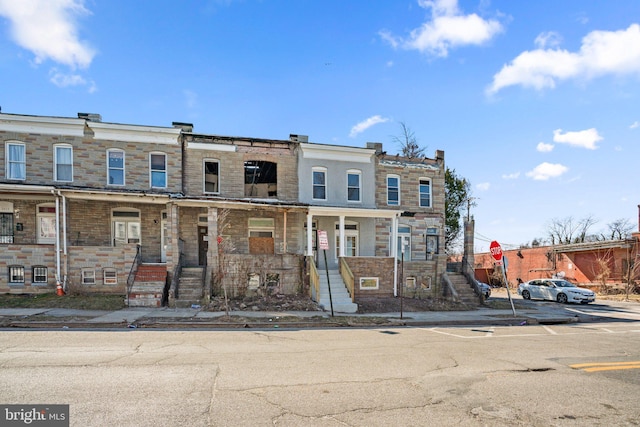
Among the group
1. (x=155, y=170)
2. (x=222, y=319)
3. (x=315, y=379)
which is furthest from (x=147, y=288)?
(x=315, y=379)

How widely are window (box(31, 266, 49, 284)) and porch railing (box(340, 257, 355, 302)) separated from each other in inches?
501

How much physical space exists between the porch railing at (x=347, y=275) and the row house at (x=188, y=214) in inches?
3.3

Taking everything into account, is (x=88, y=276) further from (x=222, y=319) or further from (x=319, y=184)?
(x=319, y=184)

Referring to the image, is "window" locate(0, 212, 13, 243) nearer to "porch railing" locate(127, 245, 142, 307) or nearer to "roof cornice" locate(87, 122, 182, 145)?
"roof cornice" locate(87, 122, 182, 145)

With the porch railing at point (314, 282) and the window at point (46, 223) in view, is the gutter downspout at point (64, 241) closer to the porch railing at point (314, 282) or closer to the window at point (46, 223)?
the window at point (46, 223)

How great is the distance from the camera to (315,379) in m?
6.18

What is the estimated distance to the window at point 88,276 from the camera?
1647 cm

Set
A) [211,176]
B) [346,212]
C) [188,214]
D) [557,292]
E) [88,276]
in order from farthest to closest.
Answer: [557,292]
[211,176]
[346,212]
[188,214]
[88,276]

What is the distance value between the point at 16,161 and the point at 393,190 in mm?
19342

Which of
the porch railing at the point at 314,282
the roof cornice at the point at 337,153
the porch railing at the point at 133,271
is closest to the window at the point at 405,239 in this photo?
the roof cornice at the point at 337,153

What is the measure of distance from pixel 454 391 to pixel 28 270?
17.6 meters

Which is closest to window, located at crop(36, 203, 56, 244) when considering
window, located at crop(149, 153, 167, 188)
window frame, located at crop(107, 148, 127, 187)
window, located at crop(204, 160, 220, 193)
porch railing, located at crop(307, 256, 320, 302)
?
window frame, located at crop(107, 148, 127, 187)

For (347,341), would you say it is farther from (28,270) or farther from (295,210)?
(28,270)

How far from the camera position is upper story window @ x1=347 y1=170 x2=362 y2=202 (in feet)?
72.6
